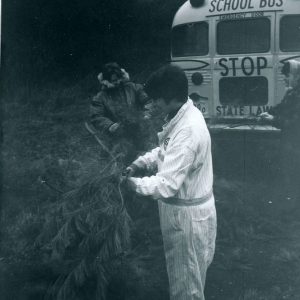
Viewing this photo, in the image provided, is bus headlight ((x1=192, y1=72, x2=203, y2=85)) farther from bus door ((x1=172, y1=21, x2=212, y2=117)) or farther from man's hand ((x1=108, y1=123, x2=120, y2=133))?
man's hand ((x1=108, y1=123, x2=120, y2=133))

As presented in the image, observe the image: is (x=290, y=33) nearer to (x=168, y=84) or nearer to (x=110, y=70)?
(x=110, y=70)

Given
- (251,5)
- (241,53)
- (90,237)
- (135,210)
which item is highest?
(251,5)

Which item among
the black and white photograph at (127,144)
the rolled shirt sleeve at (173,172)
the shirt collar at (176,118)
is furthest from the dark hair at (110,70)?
the rolled shirt sleeve at (173,172)

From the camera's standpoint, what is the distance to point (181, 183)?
6.32 ft

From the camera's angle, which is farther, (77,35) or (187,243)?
(77,35)

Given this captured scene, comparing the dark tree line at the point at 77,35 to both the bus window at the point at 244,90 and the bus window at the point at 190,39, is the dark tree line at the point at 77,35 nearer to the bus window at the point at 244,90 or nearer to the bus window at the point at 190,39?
the bus window at the point at 190,39

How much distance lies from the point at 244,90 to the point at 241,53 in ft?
0.79

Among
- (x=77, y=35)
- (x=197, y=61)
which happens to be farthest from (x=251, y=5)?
(x=77, y=35)

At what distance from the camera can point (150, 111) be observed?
283cm

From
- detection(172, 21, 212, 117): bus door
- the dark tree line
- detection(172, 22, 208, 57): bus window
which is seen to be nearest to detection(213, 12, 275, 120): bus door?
detection(172, 21, 212, 117): bus door

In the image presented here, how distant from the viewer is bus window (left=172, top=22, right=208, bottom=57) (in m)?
3.02

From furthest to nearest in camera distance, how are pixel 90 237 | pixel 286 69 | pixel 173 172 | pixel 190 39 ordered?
1. pixel 190 39
2. pixel 286 69
3. pixel 90 237
4. pixel 173 172

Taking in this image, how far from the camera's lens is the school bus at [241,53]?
9.10 ft

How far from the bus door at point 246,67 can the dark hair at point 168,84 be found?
90 cm
